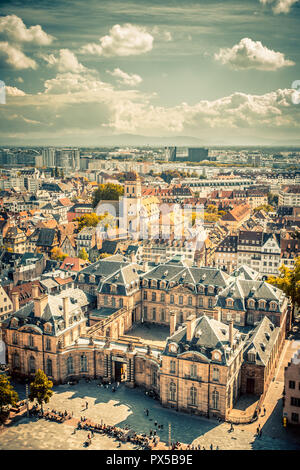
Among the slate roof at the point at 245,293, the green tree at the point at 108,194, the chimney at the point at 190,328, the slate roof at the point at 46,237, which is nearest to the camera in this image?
the chimney at the point at 190,328

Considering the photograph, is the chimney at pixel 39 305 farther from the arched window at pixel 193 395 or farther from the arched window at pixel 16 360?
the arched window at pixel 193 395

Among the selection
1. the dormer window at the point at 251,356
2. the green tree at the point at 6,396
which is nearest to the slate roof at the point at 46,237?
the green tree at the point at 6,396

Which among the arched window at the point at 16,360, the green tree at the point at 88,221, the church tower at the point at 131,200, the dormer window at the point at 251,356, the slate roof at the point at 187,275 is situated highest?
the church tower at the point at 131,200

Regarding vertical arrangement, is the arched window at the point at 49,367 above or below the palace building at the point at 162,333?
below

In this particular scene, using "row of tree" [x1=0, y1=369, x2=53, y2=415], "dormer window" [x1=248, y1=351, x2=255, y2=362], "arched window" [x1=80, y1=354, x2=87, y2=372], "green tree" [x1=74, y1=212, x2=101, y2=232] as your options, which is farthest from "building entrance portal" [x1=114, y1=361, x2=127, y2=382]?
"green tree" [x1=74, y1=212, x2=101, y2=232]

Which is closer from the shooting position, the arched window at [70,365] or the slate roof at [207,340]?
A: the slate roof at [207,340]

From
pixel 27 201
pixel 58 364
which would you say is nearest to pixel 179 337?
pixel 58 364

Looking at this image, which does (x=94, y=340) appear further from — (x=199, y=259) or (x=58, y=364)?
(x=199, y=259)

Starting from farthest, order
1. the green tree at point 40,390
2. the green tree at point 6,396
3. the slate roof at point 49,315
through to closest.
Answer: the slate roof at point 49,315
the green tree at point 40,390
the green tree at point 6,396

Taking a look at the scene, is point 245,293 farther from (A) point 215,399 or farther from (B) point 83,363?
(B) point 83,363

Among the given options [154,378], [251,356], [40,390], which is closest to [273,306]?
[251,356]

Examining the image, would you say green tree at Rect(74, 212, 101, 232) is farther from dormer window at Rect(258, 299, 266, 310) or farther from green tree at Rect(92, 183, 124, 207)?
dormer window at Rect(258, 299, 266, 310)
